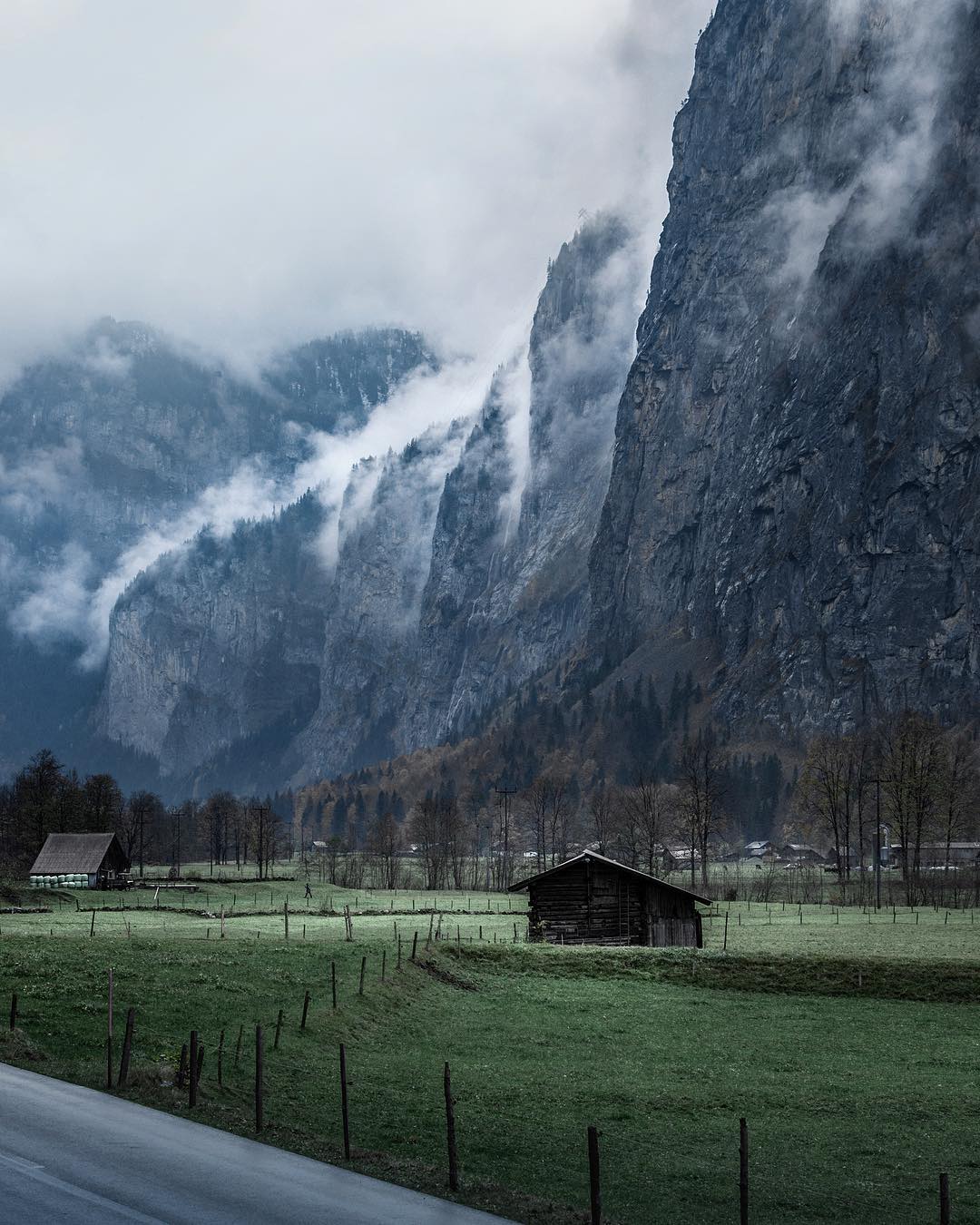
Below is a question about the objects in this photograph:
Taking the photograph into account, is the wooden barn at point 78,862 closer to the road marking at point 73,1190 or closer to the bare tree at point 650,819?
the bare tree at point 650,819

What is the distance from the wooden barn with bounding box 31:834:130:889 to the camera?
126m

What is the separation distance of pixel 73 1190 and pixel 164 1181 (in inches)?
60.2

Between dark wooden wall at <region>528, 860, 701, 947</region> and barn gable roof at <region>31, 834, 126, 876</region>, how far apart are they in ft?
210

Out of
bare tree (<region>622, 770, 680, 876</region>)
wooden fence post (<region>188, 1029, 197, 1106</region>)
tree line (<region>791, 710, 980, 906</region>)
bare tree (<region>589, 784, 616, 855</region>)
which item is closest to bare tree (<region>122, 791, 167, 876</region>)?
bare tree (<region>589, 784, 616, 855</region>)

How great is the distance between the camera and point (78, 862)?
12756 cm

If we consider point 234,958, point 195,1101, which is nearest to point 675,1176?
point 195,1101

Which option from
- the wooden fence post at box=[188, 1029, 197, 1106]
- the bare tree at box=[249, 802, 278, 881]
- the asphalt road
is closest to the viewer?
the asphalt road

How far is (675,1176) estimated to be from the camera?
1046 inches

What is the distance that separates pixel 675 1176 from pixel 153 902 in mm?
87944

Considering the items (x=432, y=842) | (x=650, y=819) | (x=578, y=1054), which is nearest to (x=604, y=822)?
(x=432, y=842)

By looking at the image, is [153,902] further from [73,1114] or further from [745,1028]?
[73,1114]

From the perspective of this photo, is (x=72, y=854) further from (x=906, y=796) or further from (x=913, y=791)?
(x=913, y=791)

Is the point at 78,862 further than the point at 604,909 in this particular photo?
Yes

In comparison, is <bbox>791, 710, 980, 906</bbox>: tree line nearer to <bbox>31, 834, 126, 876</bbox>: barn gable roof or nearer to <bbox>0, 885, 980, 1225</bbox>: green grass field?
<bbox>0, 885, 980, 1225</bbox>: green grass field
